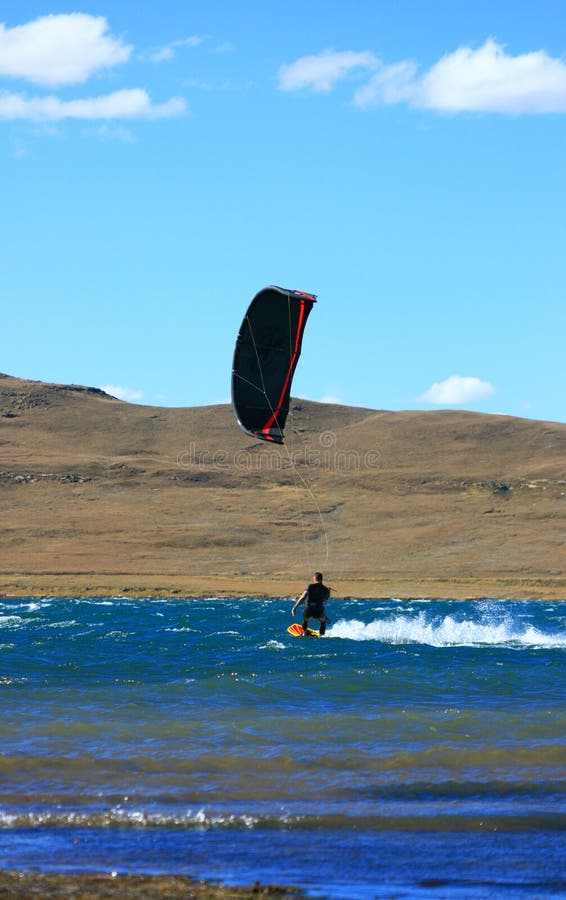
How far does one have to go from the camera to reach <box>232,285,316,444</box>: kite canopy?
19.2 meters

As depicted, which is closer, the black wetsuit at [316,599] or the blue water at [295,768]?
the blue water at [295,768]

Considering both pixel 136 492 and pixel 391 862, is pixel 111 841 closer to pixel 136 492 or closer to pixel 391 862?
pixel 391 862

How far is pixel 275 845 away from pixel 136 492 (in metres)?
91.9

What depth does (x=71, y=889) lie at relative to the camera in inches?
348

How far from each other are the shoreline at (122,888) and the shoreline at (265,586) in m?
53.1

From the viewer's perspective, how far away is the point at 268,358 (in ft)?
65.0

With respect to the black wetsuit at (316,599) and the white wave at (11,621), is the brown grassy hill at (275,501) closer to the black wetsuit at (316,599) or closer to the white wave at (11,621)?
the white wave at (11,621)

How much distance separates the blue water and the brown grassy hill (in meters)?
46.1

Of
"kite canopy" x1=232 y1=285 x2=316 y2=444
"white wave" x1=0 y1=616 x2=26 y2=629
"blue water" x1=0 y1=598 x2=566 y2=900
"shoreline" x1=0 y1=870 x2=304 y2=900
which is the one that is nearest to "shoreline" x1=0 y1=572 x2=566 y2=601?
"white wave" x1=0 y1=616 x2=26 y2=629

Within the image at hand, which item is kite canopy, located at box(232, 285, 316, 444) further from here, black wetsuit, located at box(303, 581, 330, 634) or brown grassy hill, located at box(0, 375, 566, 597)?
brown grassy hill, located at box(0, 375, 566, 597)

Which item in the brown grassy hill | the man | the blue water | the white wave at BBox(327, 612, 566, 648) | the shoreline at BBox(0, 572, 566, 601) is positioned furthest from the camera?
the brown grassy hill

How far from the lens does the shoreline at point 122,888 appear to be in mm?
8703

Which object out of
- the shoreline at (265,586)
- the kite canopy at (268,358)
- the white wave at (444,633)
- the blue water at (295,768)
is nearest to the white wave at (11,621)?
the white wave at (444,633)

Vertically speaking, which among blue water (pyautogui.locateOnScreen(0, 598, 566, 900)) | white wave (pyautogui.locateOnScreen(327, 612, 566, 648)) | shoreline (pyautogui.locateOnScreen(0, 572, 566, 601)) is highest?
blue water (pyautogui.locateOnScreen(0, 598, 566, 900))
